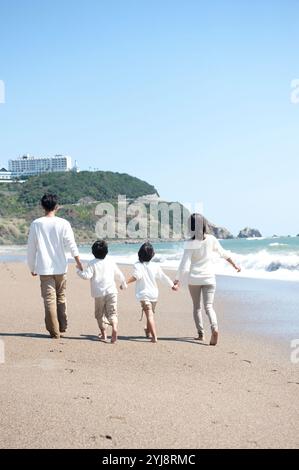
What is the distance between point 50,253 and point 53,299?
0.57 metres

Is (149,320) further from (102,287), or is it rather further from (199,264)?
(199,264)

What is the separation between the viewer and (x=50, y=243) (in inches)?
266

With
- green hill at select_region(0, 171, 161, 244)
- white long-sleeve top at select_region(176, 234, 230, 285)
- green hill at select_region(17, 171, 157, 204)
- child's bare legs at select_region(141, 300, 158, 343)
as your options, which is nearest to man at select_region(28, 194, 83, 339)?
child's bare legs at select_region(141, 300, 158, 343)

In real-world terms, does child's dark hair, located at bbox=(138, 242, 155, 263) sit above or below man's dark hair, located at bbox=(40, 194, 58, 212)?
below

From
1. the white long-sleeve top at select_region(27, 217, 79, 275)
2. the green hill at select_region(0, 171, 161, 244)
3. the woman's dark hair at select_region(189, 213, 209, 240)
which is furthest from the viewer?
the green hill at select_region(0, 171, 161, 244)

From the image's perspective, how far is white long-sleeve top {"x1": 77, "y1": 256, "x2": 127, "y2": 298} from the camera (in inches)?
267

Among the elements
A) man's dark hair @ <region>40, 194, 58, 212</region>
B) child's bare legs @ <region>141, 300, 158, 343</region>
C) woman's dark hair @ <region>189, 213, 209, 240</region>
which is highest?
man's dark hair @ <region>40, 194, 58, 212</region>

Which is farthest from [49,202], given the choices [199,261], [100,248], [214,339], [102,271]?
[214,339]

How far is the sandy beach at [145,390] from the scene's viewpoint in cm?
334

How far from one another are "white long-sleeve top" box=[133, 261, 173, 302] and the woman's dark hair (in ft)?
2.15

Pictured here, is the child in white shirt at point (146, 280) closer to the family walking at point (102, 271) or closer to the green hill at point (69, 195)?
the family walking at point (102, 271)

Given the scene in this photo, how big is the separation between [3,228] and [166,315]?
102 m

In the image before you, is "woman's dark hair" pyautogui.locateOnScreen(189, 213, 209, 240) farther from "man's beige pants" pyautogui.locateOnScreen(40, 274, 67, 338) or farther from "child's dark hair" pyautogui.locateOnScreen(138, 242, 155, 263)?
"man's beige pants" pyautogui.locateOnScreen(40, 274, 67, 338)
